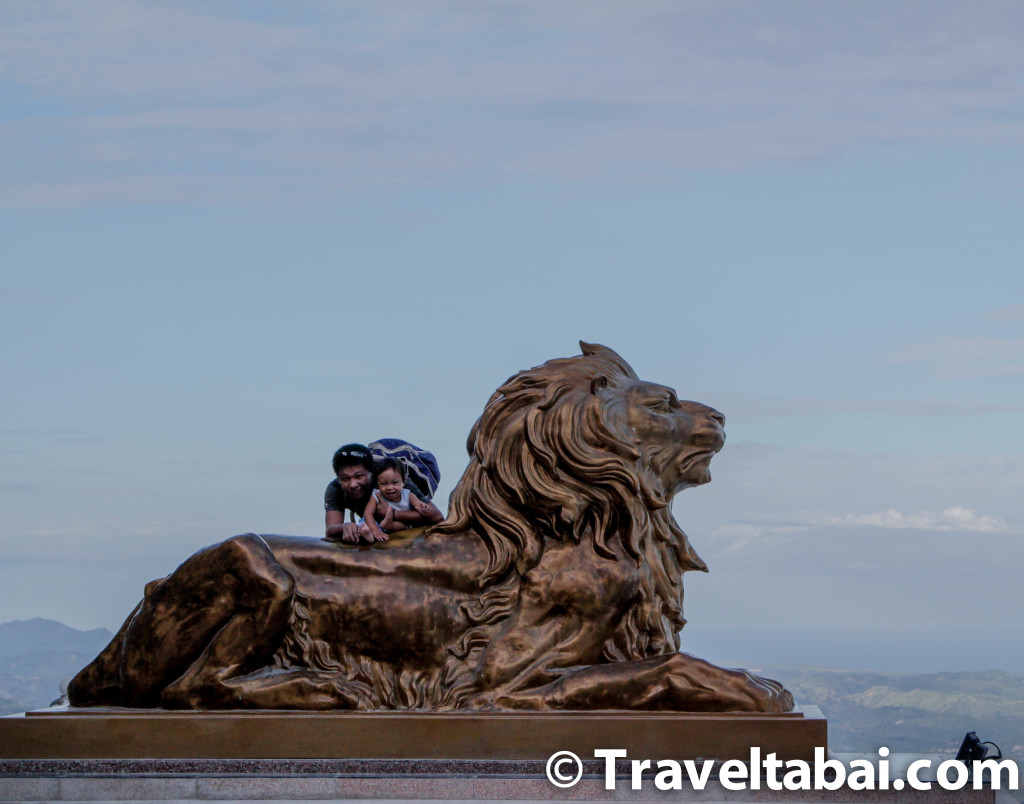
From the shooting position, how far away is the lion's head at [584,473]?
23.5ft

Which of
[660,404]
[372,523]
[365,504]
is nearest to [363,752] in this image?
[372,523]

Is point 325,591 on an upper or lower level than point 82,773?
upper

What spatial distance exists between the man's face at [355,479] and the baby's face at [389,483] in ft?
0.23

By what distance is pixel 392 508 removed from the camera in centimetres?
739

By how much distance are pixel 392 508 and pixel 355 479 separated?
0.71 feet

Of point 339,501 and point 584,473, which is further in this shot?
point 339,501

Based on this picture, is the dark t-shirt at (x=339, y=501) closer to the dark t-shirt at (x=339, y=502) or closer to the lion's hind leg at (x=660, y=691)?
the dark t-shirt at (x=339, y=502)

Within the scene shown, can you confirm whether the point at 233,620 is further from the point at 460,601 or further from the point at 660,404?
the point at 660,404

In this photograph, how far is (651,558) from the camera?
728 centimetres

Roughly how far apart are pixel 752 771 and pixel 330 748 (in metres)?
1.75

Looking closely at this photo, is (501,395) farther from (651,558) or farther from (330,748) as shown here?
(330,748)

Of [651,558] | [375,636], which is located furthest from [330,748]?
[651,558]

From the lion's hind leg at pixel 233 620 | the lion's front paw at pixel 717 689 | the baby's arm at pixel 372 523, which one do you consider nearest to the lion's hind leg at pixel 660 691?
the lion's front paw at pixel 717 689

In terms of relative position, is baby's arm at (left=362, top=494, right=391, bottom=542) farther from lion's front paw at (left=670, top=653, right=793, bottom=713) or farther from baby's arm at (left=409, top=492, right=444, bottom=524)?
lion's front paw at (left=670, top=653, right=793, bottom=713)
